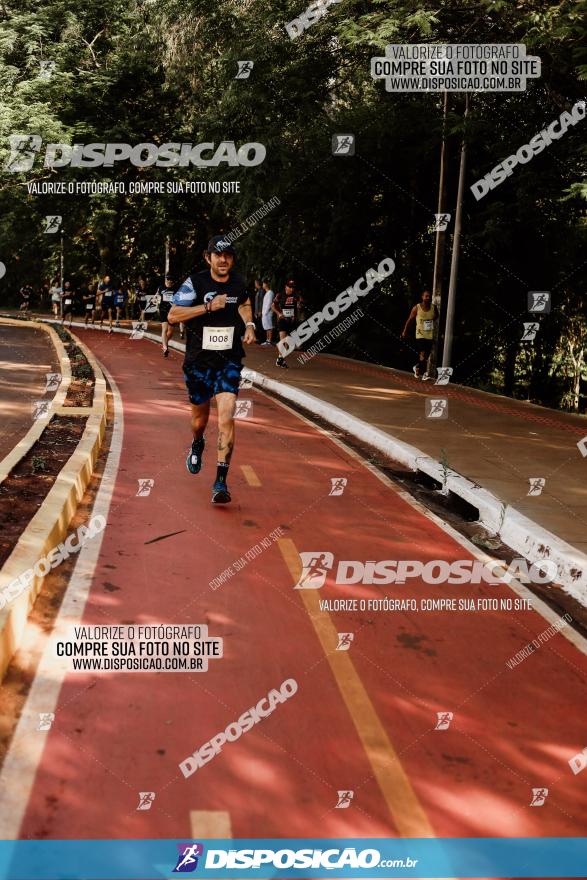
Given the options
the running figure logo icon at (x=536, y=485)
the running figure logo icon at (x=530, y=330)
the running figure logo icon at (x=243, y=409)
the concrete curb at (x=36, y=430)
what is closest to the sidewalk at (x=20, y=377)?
the concrete curb at (x=36, y=430)

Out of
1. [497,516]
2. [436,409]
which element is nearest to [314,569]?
[497,516]

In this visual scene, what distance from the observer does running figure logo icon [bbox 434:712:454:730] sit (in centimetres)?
436

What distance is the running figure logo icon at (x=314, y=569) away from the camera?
20.4 ft

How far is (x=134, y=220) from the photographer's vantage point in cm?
4088

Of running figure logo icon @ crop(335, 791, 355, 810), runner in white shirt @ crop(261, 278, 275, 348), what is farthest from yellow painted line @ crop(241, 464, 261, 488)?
runner in white shirt @ crop(261, 278, 275, 348)

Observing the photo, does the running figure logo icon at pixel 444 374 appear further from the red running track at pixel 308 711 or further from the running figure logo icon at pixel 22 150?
the running figure logo icon at pixel 22 150

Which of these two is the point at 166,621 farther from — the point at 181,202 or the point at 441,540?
the point at 181,202

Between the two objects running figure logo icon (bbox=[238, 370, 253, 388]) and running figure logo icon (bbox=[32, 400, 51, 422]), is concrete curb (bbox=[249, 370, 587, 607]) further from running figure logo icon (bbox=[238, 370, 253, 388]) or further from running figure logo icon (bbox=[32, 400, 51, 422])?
running figure logo icon (bbox=[238, 370, 253, 388])

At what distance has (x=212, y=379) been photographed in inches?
316

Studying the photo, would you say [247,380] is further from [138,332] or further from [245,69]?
[138,332]

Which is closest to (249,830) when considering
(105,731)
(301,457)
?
(105,731)

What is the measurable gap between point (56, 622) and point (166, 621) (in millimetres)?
684

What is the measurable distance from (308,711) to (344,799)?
757 millimetres

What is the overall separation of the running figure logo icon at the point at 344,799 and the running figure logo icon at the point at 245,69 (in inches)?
763
